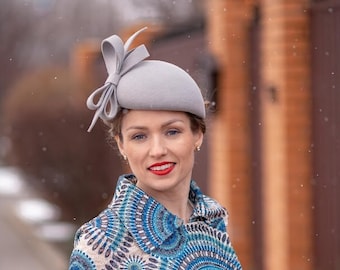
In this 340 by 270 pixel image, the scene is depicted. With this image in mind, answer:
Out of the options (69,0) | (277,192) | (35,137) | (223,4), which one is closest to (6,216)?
(35,137)

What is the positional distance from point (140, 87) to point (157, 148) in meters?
0.16

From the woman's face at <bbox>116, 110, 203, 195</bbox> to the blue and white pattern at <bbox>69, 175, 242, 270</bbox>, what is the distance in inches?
1.9

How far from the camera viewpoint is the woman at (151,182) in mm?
2408

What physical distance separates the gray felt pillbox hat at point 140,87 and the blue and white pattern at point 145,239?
21cm

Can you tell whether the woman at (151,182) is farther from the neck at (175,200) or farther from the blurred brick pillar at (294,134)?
the blurred brick pillar at (294,134)

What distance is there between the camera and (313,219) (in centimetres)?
726

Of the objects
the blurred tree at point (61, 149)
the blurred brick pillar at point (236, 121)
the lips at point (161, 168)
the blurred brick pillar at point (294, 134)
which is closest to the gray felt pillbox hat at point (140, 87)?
the lips at point (161, 168)

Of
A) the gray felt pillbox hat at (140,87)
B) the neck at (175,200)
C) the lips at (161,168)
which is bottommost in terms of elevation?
the neck at (175,200)

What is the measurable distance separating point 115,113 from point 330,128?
465 centimetres

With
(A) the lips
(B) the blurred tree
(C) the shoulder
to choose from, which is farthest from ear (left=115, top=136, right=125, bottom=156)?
(B) the blurred tree

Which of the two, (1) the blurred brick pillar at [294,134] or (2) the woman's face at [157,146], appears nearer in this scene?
(2) the woman's face at [157,146]

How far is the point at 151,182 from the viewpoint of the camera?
8.23ft

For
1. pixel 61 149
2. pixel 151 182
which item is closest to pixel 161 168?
pixel 151 182

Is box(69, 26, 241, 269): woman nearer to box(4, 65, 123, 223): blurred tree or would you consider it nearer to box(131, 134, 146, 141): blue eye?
box(131, 134, 146, 141): blue eye
